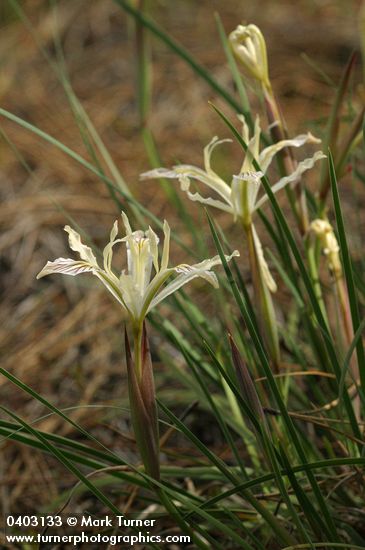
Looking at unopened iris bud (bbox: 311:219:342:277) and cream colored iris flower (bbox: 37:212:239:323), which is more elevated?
cream colored iris flower (bbox: 37:212:239:323)

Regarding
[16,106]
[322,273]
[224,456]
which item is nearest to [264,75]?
[224,456]

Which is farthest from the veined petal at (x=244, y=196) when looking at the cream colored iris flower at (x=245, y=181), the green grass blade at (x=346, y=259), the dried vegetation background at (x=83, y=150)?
the dried vegetation background at (x=83, y=150)

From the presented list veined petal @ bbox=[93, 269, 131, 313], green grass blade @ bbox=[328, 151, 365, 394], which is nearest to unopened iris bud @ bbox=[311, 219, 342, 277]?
green grass blade @ bbox=[328, 151, 365, 394]

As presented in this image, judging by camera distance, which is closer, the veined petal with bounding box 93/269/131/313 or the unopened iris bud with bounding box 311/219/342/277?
the veined petal with bounding box 93/269/131/313

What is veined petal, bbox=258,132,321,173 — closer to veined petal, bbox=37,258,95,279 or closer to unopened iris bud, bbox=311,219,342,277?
unopened iris bud, bbox=311,219,342,277

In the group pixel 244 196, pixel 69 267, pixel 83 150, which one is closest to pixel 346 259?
pixel 244 196

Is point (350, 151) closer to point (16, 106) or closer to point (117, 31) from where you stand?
point (16, 106)

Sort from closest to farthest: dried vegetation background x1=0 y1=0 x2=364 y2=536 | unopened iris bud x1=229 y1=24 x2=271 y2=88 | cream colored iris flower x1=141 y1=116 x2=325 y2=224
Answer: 1. cream colored iris flower x1=141 y1=116 x2=325 y2=224
2. unopened iris bud x1=229 y1=24 x2=271 y2=88
3. dried vegetation background x1=0 y1=0 x2=364 y2=536
